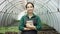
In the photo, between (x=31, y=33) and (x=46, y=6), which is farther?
(x=46, y=6)

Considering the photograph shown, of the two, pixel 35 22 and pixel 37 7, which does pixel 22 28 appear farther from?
pixel 37 7

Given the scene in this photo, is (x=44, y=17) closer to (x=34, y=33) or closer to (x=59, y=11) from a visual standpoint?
(x=59, y=11)

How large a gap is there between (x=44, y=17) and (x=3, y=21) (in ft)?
12.6

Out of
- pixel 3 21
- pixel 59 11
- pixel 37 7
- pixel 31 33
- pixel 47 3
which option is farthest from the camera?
pixel 37 7

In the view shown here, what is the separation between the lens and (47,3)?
1438 cm

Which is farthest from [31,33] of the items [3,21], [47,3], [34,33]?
[3,21]

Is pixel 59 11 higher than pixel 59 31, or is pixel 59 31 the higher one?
pixel 59 11

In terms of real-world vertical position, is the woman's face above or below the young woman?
above

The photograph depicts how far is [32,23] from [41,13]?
1381cm

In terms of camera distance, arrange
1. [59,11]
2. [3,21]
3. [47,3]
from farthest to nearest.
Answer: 1. [3,21]
2. [47,3]
3. [59,11]

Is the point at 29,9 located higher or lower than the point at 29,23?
higher

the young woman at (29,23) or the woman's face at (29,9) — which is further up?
the woman's face at (29,9)

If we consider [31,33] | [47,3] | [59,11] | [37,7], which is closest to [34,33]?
[31,33]

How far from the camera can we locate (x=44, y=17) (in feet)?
58.2
